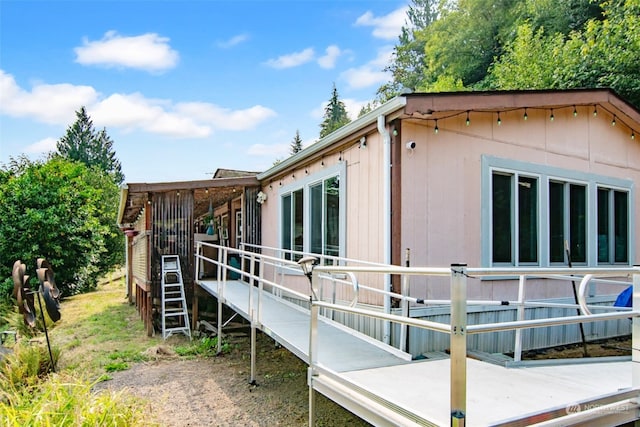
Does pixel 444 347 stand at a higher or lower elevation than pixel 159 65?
lower

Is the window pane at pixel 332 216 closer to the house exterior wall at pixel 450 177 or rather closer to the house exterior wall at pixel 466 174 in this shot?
the house exterior wall at pixel 450 177

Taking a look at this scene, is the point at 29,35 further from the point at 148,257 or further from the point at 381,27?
the point at 381,27

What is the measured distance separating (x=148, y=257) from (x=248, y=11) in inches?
340

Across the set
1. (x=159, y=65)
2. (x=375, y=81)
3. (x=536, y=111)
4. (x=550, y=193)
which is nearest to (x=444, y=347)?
(x=550, y=193)

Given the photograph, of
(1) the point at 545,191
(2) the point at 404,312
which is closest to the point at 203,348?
(2) the point at 404,312

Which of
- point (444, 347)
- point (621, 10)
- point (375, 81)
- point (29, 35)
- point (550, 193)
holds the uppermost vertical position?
point (375, 81)

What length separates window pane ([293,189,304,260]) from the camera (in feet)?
26.9

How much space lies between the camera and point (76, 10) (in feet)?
46.3

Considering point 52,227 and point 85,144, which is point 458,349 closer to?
point 52,227

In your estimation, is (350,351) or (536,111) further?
(536,111)

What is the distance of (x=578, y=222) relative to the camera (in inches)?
282

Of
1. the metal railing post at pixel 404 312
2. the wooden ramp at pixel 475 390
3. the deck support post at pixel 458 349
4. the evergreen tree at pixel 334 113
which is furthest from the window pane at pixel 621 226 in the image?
the evergreen tree at pixel 334 113

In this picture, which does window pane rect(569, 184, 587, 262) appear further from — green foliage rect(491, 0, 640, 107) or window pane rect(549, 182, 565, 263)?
green foliage rect(491, 0, 640, 107)

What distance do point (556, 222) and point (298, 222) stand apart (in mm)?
4257
